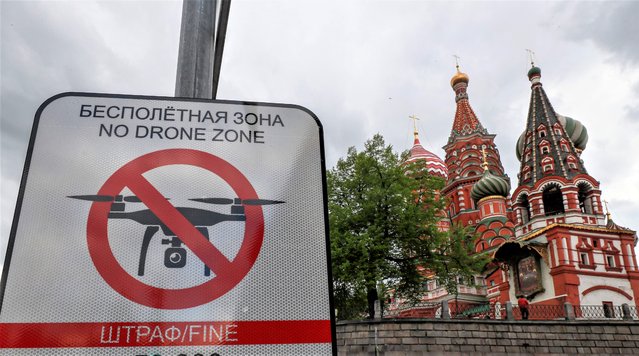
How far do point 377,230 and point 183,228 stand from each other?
20.7 meters

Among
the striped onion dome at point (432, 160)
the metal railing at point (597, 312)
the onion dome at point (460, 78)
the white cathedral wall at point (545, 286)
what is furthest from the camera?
the onion dome at point (460, 78)

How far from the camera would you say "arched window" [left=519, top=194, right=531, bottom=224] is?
35.5 metres

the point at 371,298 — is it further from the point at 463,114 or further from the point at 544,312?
the point at 463,114

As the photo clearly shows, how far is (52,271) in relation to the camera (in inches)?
51.4

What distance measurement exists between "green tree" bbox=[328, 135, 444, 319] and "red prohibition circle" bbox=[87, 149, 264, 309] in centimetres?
1907

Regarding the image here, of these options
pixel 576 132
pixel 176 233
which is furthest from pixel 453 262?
pixel 576 132

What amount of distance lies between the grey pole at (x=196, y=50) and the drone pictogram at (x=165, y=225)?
1.98ft

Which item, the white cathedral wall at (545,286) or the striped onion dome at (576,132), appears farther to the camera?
the striped onion dome at (576,132)

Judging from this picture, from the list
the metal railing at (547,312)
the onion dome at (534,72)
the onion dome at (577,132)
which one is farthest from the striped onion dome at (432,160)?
the metal railing at (547,312)

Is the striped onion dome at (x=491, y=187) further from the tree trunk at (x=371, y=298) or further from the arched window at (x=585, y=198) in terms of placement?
the tree trunk at (x=371, y=298)

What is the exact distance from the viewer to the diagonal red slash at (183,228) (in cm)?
136

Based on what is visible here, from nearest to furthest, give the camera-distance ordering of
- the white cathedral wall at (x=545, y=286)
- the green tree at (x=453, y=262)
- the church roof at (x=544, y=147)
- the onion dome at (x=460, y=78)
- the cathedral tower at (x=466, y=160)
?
the green tree at (x=453, y=262)
the white cathedral wall at (x=545, y=286)
the church roof at (x=544, y=147)
the cathedral tower at (x=466, y=160)
the onion dome at (x=460, y=78)

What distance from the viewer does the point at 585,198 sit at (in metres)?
33.5

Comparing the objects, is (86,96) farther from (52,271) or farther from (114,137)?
(52,271)
